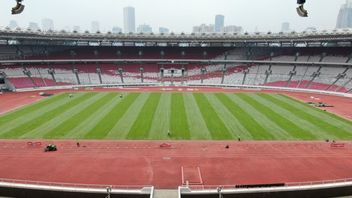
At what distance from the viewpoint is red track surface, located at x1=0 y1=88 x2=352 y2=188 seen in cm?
2025

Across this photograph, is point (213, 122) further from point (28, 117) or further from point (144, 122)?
point (28, 117)

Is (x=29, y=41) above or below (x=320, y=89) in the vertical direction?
above

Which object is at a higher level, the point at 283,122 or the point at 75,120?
the point at 75,120

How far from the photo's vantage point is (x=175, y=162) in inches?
910

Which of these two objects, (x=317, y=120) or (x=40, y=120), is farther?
(x=317, y=120)

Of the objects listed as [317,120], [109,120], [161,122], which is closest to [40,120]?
[109,120]

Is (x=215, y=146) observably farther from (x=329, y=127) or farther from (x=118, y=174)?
(x=329, y=127)

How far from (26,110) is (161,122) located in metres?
19.3

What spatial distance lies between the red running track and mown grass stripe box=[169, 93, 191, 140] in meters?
1.92

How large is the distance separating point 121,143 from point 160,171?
22.4 feet

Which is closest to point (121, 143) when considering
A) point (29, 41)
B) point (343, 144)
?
point (343, 144)

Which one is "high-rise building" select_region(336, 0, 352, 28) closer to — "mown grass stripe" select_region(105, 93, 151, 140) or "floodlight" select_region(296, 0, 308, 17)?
"mown grass stripe" select_region(105, 93, 151, 140)

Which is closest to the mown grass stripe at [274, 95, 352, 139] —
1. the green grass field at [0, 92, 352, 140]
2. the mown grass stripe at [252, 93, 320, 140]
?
the green grass field at [0, 92, 352, 140]

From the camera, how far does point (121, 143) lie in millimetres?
26953
